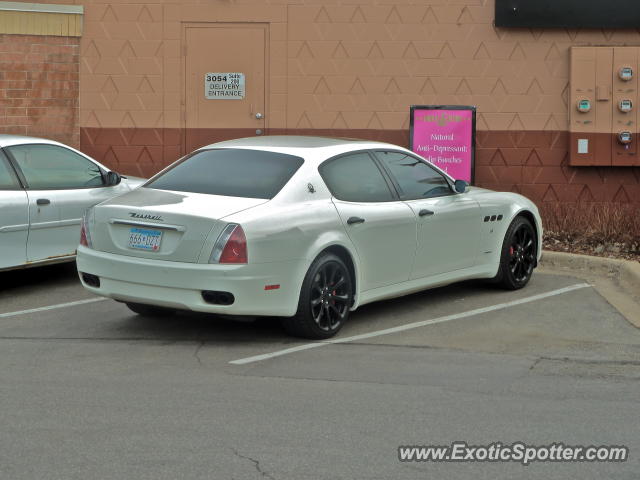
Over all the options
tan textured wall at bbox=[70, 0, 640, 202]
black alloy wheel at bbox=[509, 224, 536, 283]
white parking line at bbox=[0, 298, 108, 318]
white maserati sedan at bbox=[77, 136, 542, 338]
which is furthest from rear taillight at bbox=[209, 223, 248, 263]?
tan textured wall at bbox=[70, 0, 640, 202]

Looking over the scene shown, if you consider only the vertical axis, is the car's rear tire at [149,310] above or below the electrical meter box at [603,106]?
below

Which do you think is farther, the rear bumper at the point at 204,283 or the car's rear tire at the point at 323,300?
the car's rear tire at the point at 323,300

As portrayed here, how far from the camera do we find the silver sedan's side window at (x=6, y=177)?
33.1 ft

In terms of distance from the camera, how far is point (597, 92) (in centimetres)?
1602

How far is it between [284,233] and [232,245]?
0.42m

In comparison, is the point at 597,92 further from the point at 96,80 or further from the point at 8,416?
the point at 8,416

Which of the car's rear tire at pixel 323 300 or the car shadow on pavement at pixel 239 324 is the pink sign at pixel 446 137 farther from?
the car's rear tire at pixel 323 300

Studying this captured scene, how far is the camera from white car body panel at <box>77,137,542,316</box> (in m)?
7.83

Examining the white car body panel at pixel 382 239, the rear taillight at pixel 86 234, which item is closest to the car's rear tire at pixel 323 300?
the white car body panel at pixel 382 239

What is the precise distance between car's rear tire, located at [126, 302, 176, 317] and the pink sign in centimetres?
756

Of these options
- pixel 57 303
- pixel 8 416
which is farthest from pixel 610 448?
pixel 57 303

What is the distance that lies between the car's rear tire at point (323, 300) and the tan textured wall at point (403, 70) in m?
8.07

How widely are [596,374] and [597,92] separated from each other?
9.37 meters

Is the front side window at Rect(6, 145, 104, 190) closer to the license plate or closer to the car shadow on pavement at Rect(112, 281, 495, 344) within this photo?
the car shadow on pavement at Rect(112, 281, 495, 344)
